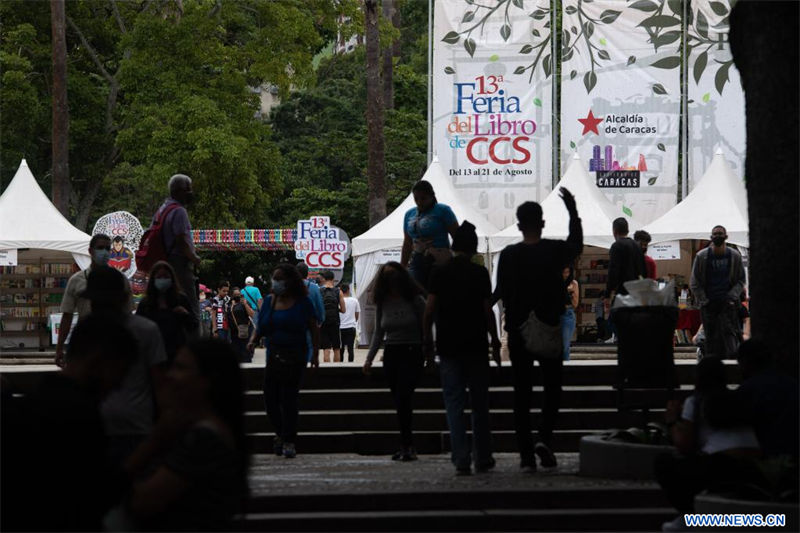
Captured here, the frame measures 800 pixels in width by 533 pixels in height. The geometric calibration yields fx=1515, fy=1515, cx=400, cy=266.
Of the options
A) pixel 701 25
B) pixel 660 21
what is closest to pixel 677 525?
pixel 660 21

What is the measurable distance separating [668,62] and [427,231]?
21.4 m

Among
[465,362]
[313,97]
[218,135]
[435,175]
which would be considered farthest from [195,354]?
[313,97]

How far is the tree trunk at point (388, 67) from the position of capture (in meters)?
46.5

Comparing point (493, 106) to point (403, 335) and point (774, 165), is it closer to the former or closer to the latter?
point (403, 335)

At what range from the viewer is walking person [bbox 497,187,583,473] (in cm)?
1047

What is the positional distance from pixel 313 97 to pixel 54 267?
2904cm

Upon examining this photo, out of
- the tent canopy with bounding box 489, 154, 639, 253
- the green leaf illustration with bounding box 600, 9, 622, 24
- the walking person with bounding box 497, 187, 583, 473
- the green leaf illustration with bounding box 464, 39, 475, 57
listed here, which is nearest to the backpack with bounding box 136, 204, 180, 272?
the walking person with bounding box 497, 187, 583, 473

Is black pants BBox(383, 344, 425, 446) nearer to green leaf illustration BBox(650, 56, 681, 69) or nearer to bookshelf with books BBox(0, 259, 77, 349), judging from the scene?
bookshelf with books BBox(0, 259, 77, 349)

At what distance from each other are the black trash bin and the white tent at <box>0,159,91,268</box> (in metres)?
18.8

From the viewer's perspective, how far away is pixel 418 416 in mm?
12945

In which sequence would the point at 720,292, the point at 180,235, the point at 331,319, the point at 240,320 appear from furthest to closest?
1. the point at 240,320
2. the point at 331,319
3. the point at 720,292
4. the point at 180,235

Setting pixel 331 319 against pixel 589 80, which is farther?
pixel 589 80

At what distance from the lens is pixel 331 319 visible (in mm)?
24234

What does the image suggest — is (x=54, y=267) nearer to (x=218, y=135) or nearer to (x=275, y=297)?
(x=218, y=135)
